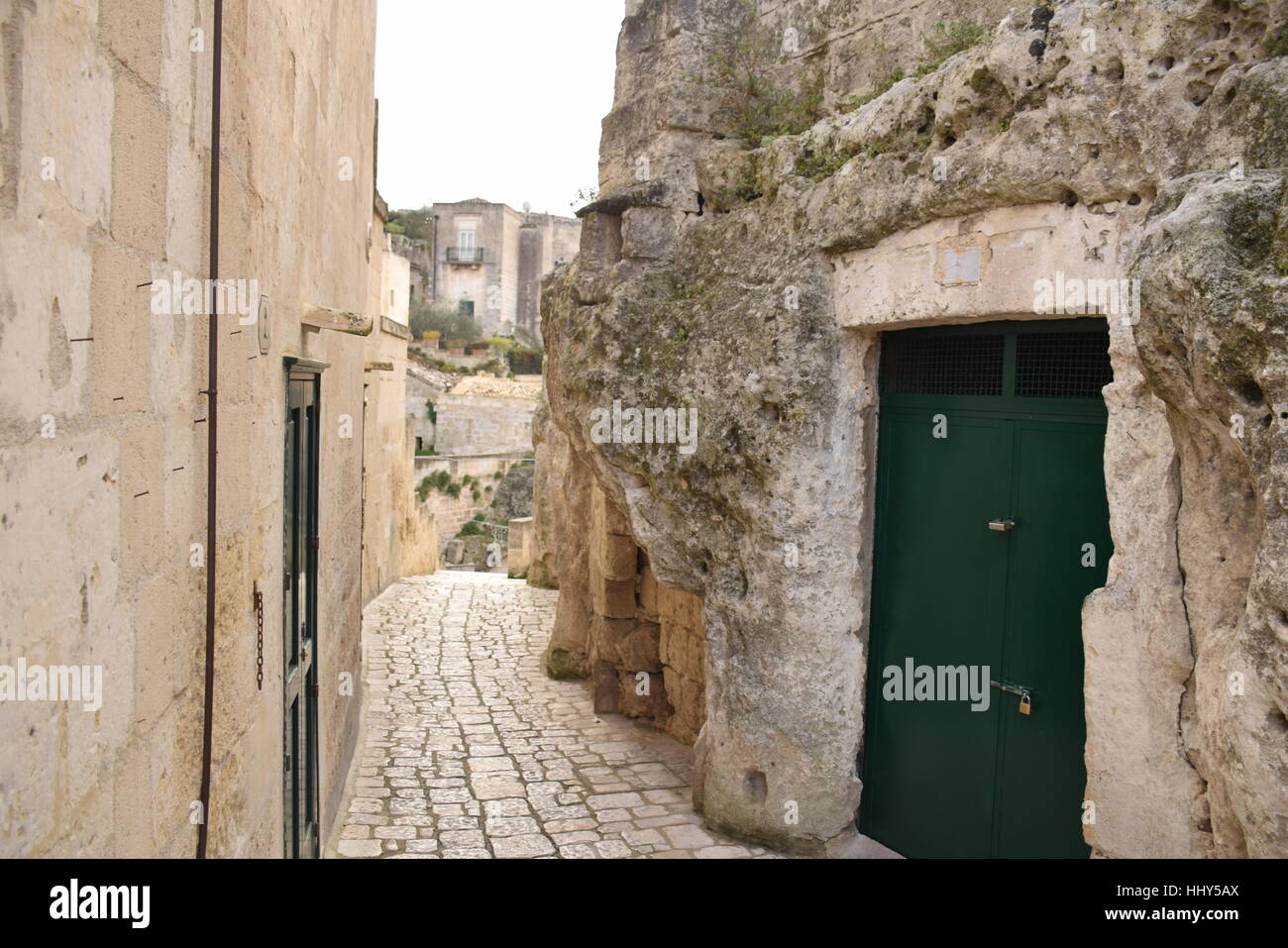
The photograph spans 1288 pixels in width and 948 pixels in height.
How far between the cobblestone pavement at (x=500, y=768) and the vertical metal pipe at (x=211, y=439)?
2.75m

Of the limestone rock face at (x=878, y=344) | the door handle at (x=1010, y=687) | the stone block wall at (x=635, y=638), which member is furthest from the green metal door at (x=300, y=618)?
the door handle at (x=1010, y=687)

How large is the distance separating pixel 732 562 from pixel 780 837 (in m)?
1.42

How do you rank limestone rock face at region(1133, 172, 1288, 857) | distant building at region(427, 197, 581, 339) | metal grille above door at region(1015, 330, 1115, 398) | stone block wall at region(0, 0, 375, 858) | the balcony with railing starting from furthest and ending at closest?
the balcony with railing, distant building at region(427, 197, 581, 339), metal grille above door at region(1015, 330, 1115, 398), limestone rock face at region(1133, 172, 1288, 857), stone block wall at region(0, 0, 375, 858)

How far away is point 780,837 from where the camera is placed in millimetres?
5234

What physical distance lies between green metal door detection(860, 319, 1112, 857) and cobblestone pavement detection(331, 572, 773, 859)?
1026 millimetres

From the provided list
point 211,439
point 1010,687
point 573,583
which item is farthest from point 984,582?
point 573,583

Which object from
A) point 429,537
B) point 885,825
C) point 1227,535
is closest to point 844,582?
point 885,825

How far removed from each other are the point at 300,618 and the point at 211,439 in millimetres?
2057

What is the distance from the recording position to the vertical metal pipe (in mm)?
2758

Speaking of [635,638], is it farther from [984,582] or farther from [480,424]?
[480,424]

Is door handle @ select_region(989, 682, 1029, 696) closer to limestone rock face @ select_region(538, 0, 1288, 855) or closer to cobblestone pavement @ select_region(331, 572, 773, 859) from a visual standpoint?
limestone rock face @ select_region(538, 0, 1288, 855)

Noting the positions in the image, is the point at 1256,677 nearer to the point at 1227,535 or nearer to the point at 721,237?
the point at 1227,535

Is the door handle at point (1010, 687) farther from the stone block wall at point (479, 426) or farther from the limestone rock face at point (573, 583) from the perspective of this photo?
the stone block wall at point (479, 426)

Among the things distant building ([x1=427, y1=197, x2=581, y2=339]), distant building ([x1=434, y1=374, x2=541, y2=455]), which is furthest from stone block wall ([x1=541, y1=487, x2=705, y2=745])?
distant building ([x1=427, y1=197, x2=581, y2=339])
